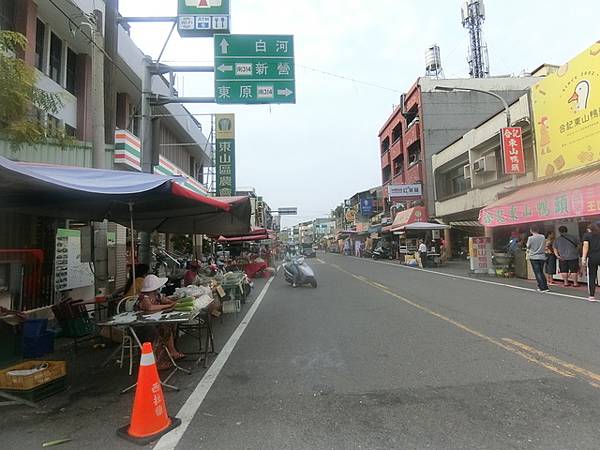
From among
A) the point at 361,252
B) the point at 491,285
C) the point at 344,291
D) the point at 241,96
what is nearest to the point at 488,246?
the point at 491,285

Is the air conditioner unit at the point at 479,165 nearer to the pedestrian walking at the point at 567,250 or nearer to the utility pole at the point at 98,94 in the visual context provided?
the pedestrian walking at the point at 567,250

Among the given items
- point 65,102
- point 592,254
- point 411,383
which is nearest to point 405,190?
point 592,254

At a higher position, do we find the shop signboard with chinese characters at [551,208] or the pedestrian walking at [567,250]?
the shop signboard with chinese characters at [551,208]

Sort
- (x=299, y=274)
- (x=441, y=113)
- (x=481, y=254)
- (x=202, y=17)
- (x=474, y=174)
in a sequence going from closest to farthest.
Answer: (x=202, y=17) → (x=299, y=274) → (x=481, y=254) → (x=474, y=174) → (x=441, y=113)

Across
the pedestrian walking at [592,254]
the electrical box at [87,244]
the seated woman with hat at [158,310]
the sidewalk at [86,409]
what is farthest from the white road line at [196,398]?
the pedestrian walking at [592,254]

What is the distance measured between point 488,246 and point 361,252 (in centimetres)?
3542

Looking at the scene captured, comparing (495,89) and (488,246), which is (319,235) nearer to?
(495,89)

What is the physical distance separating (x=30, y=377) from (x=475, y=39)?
45.9m

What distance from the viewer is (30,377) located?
15.7 feet

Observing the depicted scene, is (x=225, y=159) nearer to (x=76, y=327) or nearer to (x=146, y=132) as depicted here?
(x=146, y=132)

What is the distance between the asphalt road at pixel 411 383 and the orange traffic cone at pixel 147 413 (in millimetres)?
307

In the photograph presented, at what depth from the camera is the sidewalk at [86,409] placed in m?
3.82

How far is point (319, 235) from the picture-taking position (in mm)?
145125

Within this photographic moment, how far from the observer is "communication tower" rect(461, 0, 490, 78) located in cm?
4044
